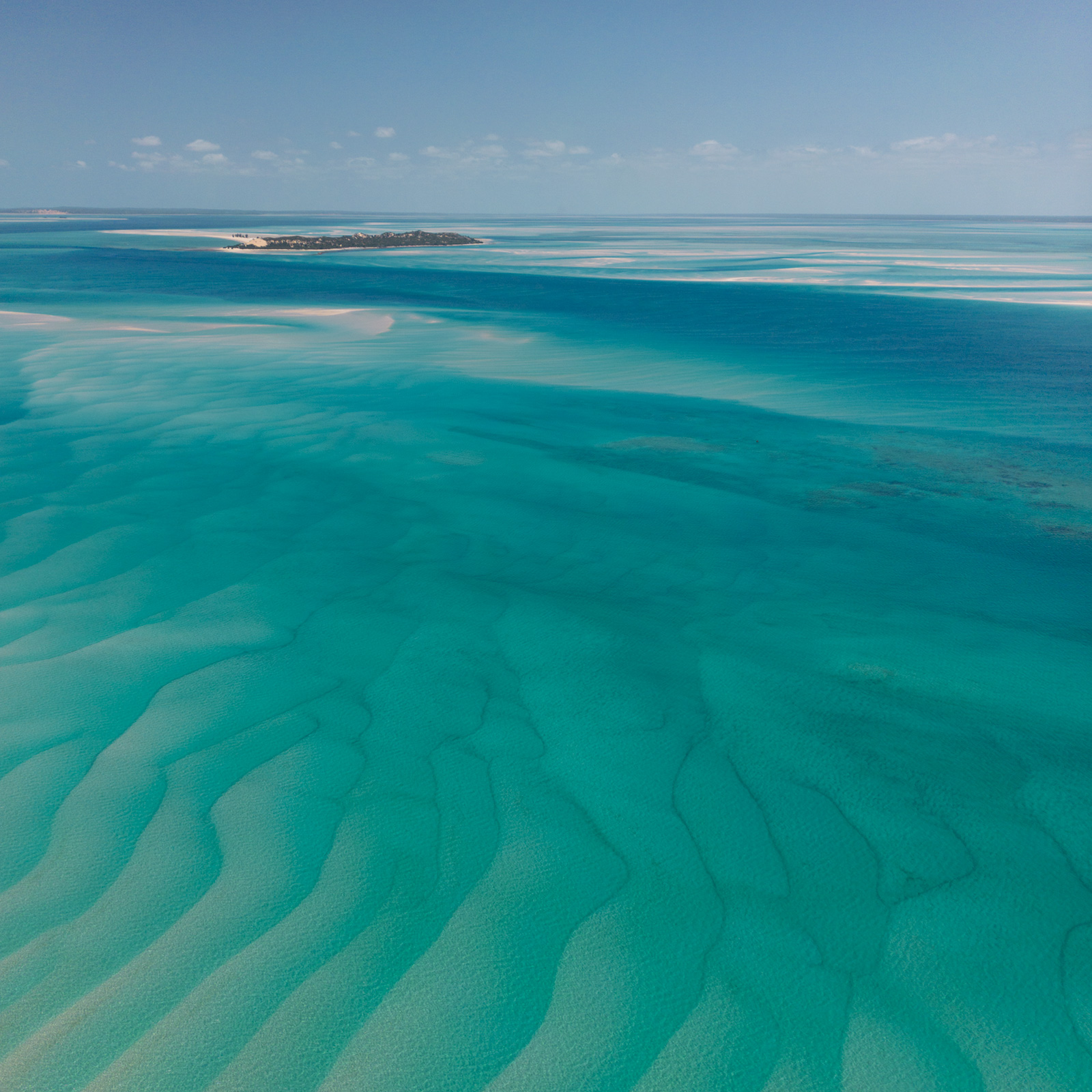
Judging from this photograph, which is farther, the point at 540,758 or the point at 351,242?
Result: the point at 351,242

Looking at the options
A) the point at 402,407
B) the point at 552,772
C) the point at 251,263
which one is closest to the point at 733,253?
the point at 251,263

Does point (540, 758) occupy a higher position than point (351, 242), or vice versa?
point (540, 758)

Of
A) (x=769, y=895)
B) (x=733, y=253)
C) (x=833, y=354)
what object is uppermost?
(x=769, y=895)

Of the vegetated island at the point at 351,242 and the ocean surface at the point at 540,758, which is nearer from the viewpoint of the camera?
the ocean surface at the point at 540,758

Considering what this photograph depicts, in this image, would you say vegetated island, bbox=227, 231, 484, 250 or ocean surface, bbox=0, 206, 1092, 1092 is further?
vegetated island, bbox=227, 231, 484, 250

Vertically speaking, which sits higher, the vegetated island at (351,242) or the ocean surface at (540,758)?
the ocean surface at (540,758)

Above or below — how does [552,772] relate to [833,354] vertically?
above

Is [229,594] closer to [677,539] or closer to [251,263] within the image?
[677,539]

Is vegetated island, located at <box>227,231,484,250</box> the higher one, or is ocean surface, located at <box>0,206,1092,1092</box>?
ocean surface, located at <box>0,206,1092,1092</box>
